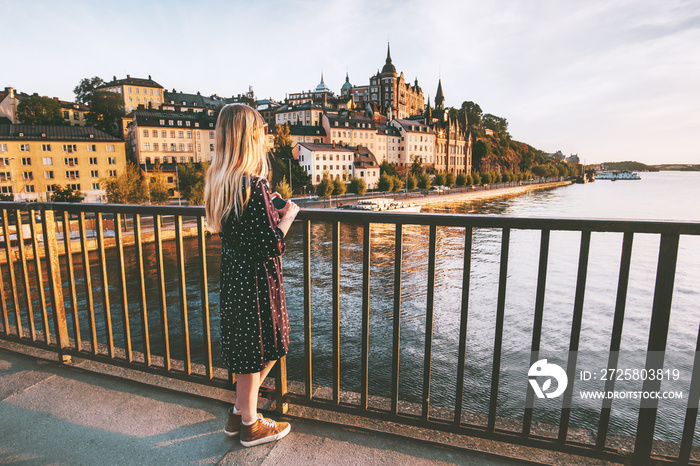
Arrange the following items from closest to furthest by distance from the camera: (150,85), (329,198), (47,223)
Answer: (47,223), (329,198), (150,85)

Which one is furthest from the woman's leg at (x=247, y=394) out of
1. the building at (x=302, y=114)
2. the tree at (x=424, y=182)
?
the building at (x=302, y=114)

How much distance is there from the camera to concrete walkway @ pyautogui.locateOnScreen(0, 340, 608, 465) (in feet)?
6.55

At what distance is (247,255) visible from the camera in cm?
196

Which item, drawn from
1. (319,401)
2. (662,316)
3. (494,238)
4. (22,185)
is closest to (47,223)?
(319,401)

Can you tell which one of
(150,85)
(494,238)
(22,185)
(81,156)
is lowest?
(494,238)

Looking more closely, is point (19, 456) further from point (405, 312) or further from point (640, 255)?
point (640, 255)

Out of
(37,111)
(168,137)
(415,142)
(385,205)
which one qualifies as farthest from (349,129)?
(37,111)

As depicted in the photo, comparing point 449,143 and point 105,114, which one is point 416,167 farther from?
point 105,114

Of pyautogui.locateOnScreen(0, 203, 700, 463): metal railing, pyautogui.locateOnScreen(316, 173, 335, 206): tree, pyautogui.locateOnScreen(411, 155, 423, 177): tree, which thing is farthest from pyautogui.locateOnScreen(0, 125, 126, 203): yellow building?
pyautogui.locateOnScreen(411, 155, 423, 177): tree

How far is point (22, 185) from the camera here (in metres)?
49.8

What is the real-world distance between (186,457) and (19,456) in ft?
2.71

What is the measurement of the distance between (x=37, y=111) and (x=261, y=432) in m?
80.0

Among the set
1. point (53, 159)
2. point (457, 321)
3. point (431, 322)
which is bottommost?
point (457, 321)

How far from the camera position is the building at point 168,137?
64625 mm
